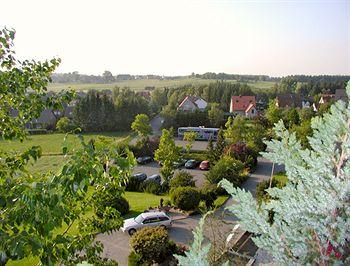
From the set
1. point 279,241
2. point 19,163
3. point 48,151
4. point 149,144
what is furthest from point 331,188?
point 48,151

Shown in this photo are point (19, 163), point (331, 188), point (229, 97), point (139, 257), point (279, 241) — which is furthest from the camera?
point (229, 97)

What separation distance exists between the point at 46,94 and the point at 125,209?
1454 cm

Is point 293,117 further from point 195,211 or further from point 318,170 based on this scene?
point 318,170

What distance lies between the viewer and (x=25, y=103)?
609 centimetres

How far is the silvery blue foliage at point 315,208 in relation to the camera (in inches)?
75.5

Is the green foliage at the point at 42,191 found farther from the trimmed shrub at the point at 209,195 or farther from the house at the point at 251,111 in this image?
the house at the point at 251,111

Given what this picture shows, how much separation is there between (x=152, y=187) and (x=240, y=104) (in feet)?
150

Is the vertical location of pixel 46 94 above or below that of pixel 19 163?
above

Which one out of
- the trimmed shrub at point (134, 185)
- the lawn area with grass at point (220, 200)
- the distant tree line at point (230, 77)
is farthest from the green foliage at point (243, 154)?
the distant tree line at point (230, 77)

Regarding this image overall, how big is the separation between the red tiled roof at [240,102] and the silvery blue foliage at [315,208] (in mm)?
65067

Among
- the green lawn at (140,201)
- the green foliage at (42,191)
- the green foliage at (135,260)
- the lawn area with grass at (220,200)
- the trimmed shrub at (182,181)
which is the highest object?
the green foliage at (42,191)

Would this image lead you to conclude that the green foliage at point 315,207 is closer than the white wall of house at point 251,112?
Yes

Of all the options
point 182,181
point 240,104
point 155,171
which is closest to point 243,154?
point 155,171

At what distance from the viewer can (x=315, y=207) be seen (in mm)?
1954
